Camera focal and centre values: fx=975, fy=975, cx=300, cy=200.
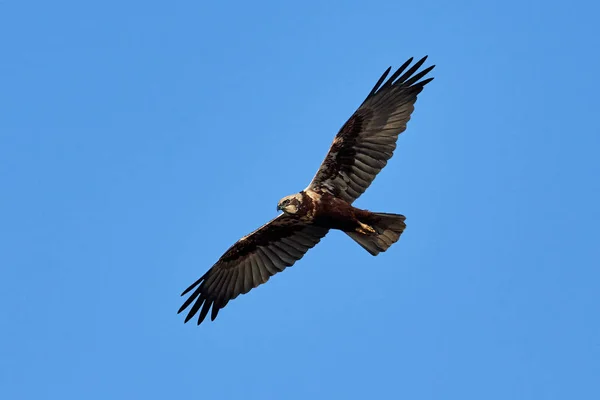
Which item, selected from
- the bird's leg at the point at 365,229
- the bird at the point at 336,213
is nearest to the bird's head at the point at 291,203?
the bird at the point at 336,213

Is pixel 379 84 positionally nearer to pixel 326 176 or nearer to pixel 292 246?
pixel 326 176

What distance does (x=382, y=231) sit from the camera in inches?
592

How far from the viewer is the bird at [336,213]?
14.9m

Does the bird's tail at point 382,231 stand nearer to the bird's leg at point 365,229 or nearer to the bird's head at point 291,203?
the bird's leg at point 365,229

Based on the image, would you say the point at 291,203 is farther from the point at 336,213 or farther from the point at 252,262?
the point at 252,262

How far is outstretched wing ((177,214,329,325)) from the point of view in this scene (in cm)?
1578

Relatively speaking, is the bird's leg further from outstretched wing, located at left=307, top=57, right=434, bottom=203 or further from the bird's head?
the bird's head

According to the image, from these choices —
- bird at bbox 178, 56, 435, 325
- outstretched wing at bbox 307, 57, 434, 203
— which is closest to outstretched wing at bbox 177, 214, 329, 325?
bird at bbox 178, 56, 435, 325

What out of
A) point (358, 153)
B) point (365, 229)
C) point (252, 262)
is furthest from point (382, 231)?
point (252, 262)

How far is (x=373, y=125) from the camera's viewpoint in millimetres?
15344

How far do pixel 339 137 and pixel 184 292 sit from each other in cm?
365

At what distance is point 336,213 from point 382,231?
2.63ft

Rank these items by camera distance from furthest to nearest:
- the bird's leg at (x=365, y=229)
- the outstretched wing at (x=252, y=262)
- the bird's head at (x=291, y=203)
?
the outstretched wing at (x=252, y=262)
the bird's leg at (x=365, y=229)
the bird's head at (x=291, y=203)

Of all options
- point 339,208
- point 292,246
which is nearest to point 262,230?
point 292,246
